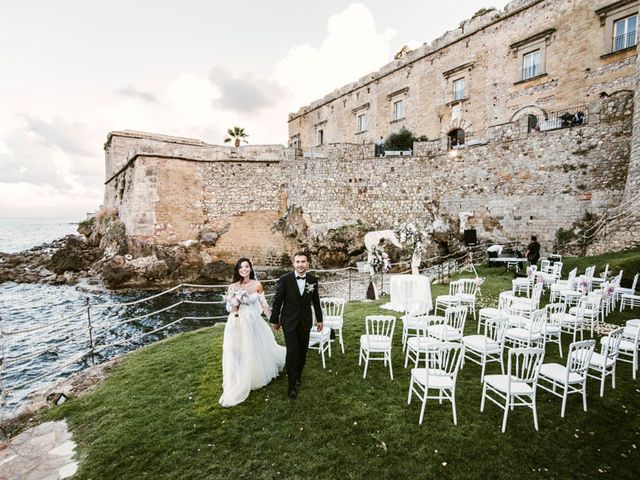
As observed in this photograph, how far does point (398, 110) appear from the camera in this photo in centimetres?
2648

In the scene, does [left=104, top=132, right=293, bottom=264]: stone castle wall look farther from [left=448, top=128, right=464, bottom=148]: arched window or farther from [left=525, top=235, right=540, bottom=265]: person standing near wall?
[left=525, top=235, right=540, bottom=265]: person standing near wall

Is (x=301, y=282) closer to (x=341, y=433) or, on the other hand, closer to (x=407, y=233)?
(x=341, y=433)

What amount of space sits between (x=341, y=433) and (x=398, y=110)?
2693 cm

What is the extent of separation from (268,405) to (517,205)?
15.8 meters

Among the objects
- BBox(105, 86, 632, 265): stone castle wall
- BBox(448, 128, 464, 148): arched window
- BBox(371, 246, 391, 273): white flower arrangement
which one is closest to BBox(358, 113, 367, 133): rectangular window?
BBox(448, 128, 464, 148): arched window

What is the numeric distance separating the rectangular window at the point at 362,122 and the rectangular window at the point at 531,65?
43.2ft

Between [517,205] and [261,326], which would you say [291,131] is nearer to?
[517,205]

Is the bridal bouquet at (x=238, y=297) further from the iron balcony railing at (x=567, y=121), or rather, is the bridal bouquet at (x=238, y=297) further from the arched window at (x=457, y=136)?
the arched window at (x=457, y=136)

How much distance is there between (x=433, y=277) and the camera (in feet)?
45.3

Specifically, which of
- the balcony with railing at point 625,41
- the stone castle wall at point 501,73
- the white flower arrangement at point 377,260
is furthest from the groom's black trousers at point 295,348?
the balcony with railing at point 625,41

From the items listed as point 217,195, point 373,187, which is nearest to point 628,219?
point 373,187

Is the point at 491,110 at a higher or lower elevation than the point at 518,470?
higher

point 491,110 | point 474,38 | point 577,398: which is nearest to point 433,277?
point 577,398

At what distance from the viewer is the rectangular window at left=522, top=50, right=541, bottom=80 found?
18.2 metres
